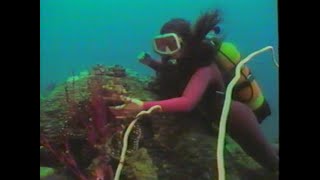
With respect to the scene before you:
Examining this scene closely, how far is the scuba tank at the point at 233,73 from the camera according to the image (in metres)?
2.61

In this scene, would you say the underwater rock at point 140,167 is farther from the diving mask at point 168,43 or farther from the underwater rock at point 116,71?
the diving mask at point 168,43

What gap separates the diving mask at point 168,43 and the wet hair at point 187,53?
2cm

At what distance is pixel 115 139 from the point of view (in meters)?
2.67

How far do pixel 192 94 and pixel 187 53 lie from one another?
210 mm

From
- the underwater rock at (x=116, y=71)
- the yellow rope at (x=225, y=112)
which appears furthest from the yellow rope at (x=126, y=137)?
the yellow rope at (x=225, y=112)

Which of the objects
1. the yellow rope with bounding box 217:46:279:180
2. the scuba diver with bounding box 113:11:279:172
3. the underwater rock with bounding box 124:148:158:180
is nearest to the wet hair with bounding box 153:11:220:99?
the scuba diver with bounding box 113:11:279:172

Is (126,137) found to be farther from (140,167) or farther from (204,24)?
(204,24)

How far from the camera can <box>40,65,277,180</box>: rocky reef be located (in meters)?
2.62

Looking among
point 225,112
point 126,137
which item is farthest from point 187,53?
point 126,137
